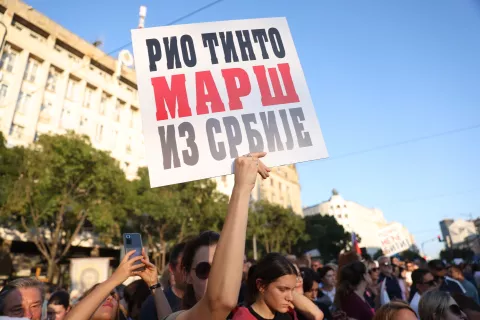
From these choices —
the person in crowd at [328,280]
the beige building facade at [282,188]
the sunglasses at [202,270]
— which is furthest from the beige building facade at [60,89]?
the sunglasses at [202,270]

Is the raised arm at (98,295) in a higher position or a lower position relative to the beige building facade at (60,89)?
lower

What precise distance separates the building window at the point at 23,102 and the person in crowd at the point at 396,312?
27.6 m

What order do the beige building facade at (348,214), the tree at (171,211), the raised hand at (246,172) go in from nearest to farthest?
the raised hand at (246,172) < the tree at (171,211) < the beige building facade at (348,214)

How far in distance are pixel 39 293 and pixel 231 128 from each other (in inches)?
83.7

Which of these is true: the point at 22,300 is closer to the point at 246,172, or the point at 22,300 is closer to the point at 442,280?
the point at 246,172

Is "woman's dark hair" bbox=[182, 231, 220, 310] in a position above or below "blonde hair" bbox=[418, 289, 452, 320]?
above

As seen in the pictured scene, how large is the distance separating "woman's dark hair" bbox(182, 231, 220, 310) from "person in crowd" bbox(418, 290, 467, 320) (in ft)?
6.66

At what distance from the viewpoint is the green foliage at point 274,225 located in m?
31.9

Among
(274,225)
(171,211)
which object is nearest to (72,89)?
(171,211)

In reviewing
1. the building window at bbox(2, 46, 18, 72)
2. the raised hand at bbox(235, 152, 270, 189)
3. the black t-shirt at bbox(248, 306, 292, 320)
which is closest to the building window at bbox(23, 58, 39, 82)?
the building window at bbox(2, 46, 18, 72)

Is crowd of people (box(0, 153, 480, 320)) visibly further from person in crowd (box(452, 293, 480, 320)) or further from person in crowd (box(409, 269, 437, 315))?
person in crowd (box(409, 269, 437, 315))

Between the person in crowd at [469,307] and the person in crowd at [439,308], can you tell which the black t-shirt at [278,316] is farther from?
the person in crowd at [469,307]

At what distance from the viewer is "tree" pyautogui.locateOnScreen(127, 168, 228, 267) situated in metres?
22.6

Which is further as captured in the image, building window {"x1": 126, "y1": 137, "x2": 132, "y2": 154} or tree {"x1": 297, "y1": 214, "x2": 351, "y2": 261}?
tree {"x1": 297, "y1": 214, "x2": 351, "y2": 261}
